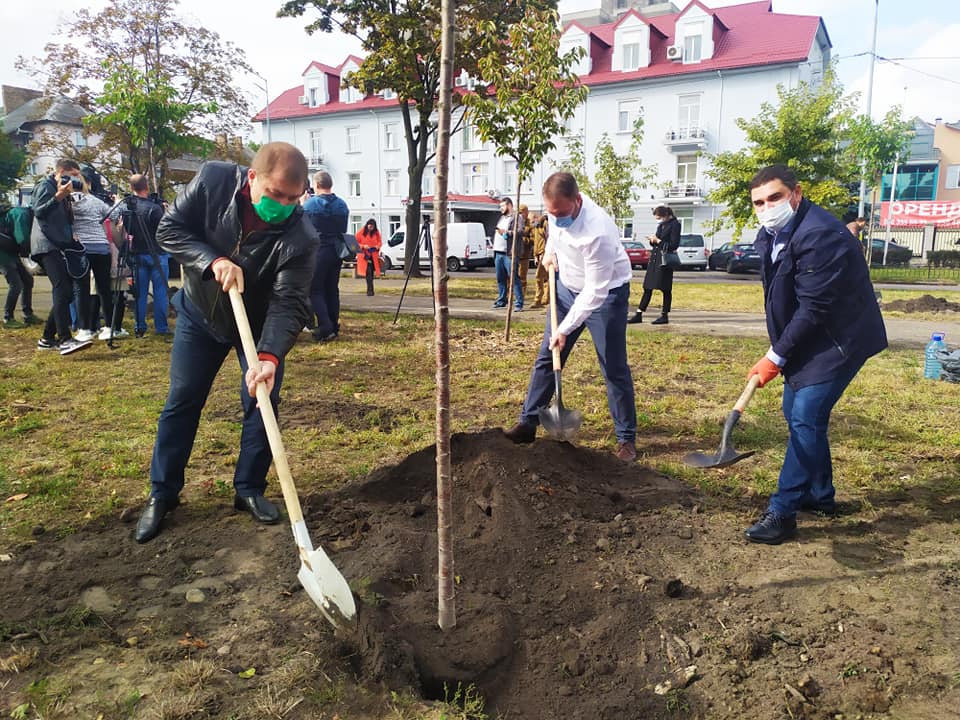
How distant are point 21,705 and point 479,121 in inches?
273

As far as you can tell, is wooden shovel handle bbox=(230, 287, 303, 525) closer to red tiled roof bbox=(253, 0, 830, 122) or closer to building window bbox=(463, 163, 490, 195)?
red tiled roof bbox=(253, 0, 830, 122)

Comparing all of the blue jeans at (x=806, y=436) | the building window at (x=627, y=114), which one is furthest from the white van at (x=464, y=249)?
the blue jeans at (x=806, y=436)

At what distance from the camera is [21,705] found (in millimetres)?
2156

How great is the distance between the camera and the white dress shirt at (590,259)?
4.29 meters

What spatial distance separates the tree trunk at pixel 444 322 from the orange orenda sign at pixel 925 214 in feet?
127

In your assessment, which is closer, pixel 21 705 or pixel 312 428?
pixel 21 705

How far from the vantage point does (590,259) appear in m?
4.30

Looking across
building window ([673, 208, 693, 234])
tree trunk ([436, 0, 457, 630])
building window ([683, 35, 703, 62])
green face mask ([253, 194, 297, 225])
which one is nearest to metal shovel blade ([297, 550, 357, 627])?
tree trunk ([436, 0, 457, 630])

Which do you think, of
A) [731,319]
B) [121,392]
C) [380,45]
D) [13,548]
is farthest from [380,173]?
[13,548]

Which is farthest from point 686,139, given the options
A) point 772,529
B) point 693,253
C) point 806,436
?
point 772,529

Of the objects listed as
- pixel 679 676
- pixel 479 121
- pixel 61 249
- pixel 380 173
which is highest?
pixel 380 173

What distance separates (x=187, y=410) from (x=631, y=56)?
1561 inches

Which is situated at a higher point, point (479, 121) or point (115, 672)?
point (479, 121)

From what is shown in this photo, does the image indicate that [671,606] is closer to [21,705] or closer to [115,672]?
[115,672]
